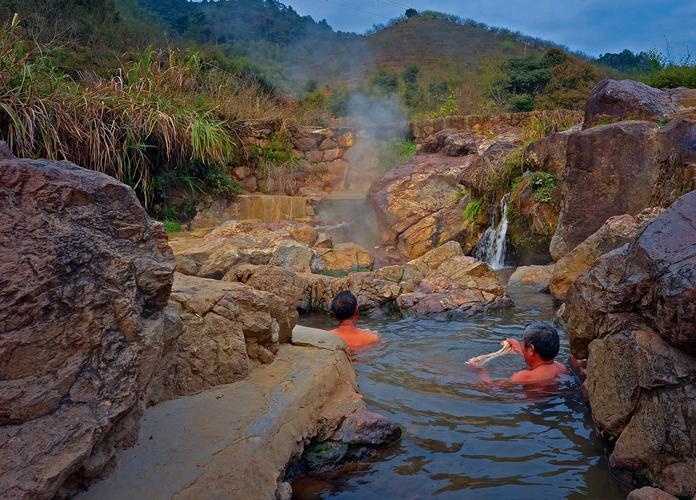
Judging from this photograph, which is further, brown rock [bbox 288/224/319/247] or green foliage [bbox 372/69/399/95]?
green foliage [bbox 372/69/399/95]

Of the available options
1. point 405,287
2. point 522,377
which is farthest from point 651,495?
point 405,287

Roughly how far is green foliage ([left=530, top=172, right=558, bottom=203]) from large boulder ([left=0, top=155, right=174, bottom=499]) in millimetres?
8251

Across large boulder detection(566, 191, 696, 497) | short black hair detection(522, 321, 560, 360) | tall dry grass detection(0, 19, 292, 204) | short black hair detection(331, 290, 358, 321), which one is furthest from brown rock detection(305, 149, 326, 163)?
large boulder detection(566, 191, 696, 497)

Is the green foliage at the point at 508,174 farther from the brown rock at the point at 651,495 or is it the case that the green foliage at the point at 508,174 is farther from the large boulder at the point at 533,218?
the brown rock at the point at 651,495

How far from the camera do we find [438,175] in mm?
12609

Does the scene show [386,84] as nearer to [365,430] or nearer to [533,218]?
[533,218]

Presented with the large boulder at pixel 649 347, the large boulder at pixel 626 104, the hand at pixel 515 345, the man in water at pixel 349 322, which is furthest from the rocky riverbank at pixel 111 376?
the large boulder at pixel 626 104

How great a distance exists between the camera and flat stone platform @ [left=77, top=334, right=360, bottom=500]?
228 cm

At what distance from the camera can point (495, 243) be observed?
10.3 metres

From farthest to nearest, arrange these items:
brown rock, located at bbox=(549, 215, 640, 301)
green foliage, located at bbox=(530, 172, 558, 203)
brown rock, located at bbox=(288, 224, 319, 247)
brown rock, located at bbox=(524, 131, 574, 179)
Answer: brown rock, located at bbox=(288, 224, 319, 247), brown rock, located at bbox=(524, 131, 574, 179), green foliage, located at bbox=(530, 172, 558, 203), brown rock, located at bbox=(549, 215, 640, 301)

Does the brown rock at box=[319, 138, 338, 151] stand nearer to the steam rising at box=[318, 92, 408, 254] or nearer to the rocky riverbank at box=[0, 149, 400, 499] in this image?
the steam rising at box=[318, 92, 408, 254]

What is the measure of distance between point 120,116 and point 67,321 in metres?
9.10

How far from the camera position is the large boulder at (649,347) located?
2.47 metres

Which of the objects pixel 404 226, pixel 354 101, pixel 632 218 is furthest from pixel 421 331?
pixel 354 101
